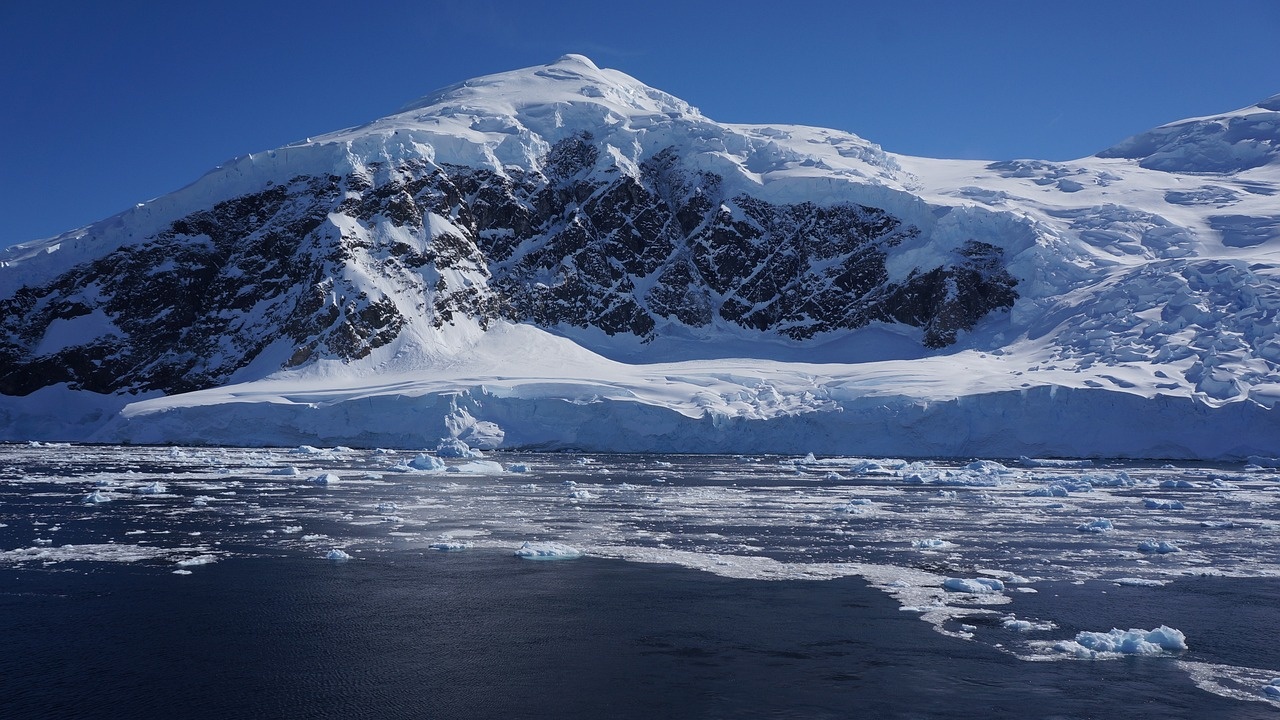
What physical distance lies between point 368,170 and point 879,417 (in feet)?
168

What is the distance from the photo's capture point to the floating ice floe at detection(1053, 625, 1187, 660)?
1084 centimetres

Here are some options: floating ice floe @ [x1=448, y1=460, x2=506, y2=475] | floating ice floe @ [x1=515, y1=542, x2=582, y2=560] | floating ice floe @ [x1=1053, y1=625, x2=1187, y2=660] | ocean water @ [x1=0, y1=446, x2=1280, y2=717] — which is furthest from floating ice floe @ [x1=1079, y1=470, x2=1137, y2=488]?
floating ice floe @ [x1=1053, y1=625, x2=1187, y2=660]

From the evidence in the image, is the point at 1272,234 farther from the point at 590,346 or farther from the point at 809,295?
the point at 590,346

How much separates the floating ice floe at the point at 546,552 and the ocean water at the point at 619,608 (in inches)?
11.7

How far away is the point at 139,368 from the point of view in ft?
241

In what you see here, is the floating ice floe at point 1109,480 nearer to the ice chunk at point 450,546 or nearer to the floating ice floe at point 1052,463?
the floating ice floe at point 1052,463

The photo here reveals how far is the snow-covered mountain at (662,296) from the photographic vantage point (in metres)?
52.1

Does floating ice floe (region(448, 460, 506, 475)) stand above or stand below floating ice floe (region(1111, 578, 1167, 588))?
below

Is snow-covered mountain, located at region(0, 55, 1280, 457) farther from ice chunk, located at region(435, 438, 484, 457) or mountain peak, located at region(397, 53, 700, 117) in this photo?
ice chunk, located at region(435, 438, 484, 457)

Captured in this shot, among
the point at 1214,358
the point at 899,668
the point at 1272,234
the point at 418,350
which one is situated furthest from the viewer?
the point at 418,350

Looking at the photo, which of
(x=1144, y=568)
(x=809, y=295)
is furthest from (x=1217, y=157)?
(x=1144, y=568)

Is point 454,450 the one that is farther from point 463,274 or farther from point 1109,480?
point 463,274

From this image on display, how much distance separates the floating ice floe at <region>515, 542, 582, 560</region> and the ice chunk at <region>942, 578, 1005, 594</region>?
6482 millimetres

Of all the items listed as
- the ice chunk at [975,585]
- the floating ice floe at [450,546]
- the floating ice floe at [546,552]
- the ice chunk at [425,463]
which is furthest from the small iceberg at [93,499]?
the ice chunk at [975,585]
